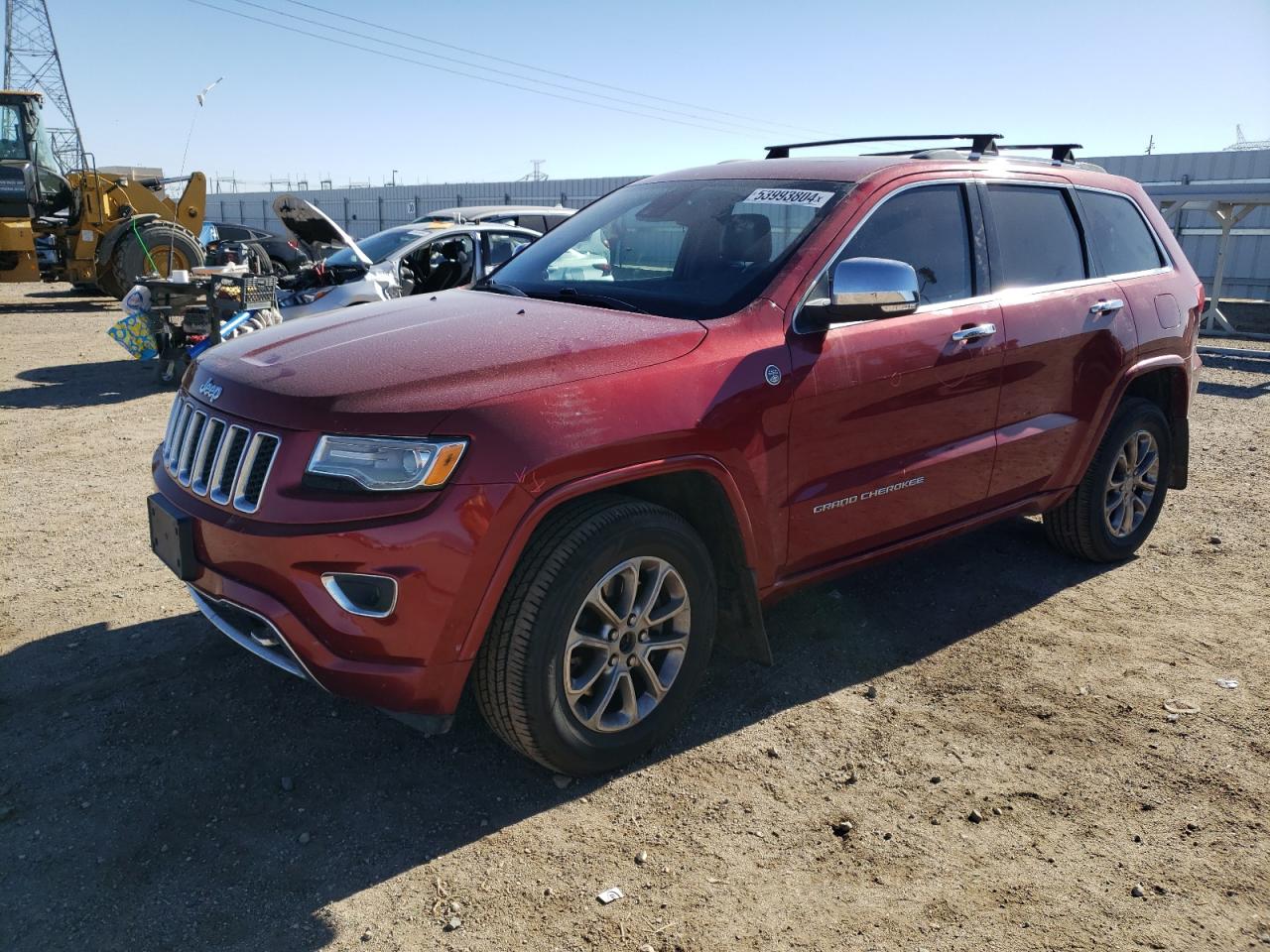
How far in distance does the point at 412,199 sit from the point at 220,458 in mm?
29407

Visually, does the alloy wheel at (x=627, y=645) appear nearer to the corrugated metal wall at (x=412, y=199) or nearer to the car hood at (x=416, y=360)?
the car hood at (x=416, y=360)

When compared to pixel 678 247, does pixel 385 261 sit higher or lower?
higher

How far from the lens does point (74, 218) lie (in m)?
16.3

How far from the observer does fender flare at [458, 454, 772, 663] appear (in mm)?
2729

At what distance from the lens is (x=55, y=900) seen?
2598mm

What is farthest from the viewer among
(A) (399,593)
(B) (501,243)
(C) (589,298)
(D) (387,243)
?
(B) (501,243)

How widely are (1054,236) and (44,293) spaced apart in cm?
1994

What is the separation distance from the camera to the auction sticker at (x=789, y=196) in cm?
367

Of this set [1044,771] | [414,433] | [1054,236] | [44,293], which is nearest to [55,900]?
[414,433]

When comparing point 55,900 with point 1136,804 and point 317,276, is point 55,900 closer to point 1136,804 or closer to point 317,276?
point 1136,804

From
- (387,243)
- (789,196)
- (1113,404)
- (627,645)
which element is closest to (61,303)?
(387,243)

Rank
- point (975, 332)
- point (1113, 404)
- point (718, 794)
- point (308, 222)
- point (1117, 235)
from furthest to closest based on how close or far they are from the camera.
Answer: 1. point (308, 222)
2. point (1117, 235)
3. point (1113, 404)
4. point (975, 332)
5. point (718, 794)

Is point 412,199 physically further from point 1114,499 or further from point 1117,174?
point 1114,499

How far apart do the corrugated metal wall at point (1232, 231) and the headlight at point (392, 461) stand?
2019 centimetres
